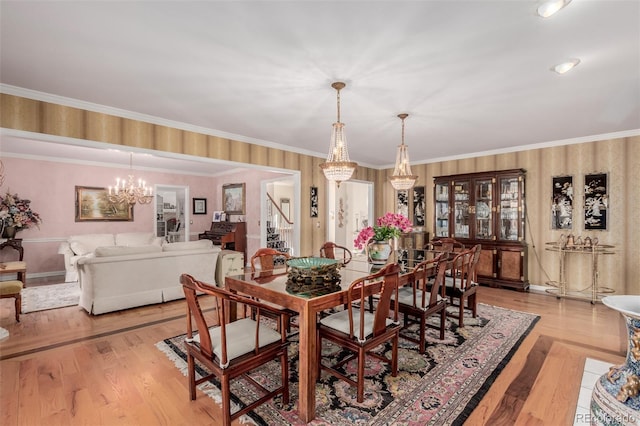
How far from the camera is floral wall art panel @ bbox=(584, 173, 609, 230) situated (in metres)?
4.49

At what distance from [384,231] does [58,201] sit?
7355 mm

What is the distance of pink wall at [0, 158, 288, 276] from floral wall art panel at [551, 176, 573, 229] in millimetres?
5502

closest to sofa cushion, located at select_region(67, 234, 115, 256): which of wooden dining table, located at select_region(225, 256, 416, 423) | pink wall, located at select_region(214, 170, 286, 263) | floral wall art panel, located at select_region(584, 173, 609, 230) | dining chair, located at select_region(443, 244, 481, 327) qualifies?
pink wall, located at select_region(214, 170, 286, 263)

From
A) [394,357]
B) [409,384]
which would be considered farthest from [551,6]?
[409,384]

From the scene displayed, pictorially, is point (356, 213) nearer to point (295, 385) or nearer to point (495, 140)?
point (495, 140)

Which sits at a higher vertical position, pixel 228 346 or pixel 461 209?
pixel 461 209

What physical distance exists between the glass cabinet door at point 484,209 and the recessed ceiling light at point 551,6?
13.2 feet

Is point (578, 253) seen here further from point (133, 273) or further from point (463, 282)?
point (133, 273)

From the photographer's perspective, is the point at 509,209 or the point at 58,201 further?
the point at 58,201

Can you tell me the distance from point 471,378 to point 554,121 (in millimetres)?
3525

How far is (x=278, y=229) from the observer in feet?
Result: 27.9

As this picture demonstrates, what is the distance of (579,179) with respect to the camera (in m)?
4.71

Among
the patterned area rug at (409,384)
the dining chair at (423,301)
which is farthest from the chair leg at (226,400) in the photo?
the dining chair at (423,301)

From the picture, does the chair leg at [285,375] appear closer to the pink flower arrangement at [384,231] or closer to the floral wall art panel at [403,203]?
the pink flower arrangement at [384,231]
